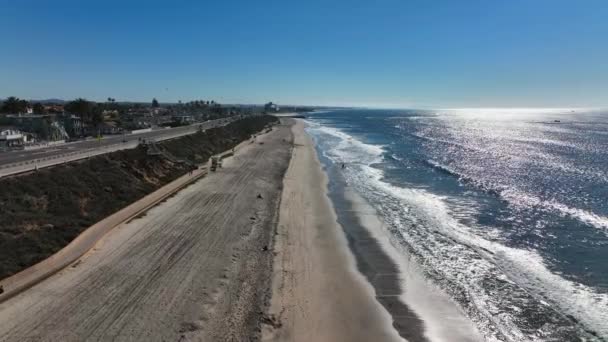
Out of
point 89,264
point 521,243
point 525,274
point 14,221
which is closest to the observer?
point 89,264

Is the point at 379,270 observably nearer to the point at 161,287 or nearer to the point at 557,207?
the point at 161,287

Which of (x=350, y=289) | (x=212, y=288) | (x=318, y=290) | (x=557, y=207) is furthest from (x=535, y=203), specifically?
(x=212, y=288)

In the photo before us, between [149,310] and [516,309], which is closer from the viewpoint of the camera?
[149,310]

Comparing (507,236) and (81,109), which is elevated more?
(81,109)

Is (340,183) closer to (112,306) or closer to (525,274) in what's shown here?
(525,274)

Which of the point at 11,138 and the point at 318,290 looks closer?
the point at 318,290

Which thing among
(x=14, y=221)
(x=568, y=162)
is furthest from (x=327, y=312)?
(x=568, y=162)

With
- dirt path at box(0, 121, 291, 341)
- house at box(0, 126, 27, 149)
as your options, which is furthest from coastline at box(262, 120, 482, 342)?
house at box(0, 126, 27, 149)

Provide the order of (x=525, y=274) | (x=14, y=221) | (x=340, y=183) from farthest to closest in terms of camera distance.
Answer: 1. (x=340, y=183)
2. (x=14, y=221)
3. (x=525, y=274)
